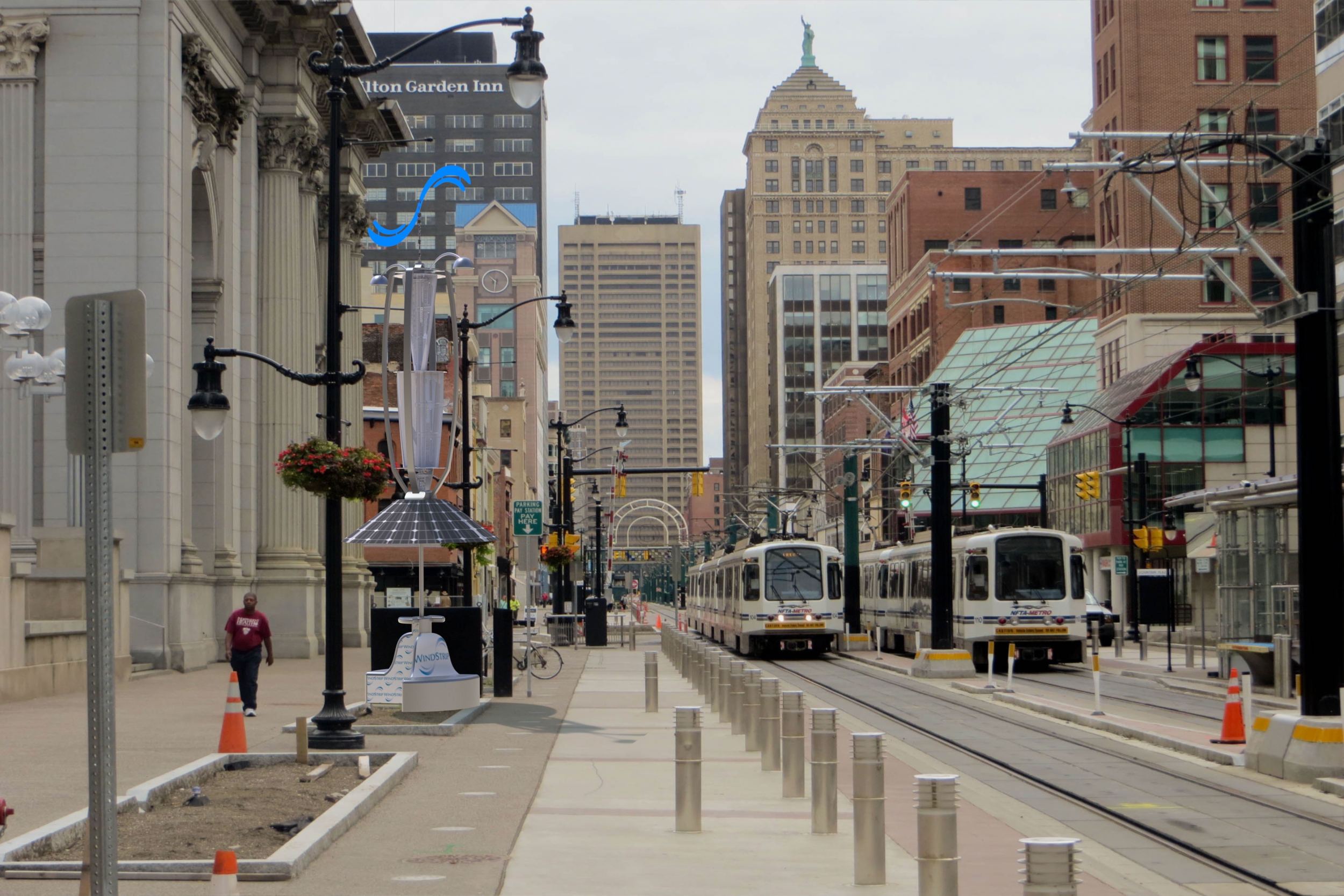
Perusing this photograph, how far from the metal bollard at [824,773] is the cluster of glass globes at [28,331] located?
1424 centimetres

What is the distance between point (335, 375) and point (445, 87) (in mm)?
181264

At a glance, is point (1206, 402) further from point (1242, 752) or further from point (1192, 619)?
point (1242, 752)

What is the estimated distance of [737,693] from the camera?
64.6ft

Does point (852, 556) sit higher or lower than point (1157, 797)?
higher

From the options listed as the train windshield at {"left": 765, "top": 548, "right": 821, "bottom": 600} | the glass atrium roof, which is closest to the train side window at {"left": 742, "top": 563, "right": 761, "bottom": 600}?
the train windshield at {"left": 765, "top": 548, "right": 821, "bottom": 600}

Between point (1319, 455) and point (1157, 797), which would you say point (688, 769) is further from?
point (1319, 455)

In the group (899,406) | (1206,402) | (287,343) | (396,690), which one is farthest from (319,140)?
(899,406)

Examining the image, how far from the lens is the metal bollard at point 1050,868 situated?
21.3 feet

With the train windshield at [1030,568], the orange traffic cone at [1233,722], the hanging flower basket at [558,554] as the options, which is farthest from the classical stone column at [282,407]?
the orange traffic cone at [1233,722]

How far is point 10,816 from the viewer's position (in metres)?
11.6

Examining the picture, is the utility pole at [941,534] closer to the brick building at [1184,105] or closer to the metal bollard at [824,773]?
the metal bollard at [824,773]

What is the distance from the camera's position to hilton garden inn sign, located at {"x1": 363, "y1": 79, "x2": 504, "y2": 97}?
18950 cm

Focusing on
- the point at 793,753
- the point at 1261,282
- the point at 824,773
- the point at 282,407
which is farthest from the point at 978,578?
the point at 1261,282

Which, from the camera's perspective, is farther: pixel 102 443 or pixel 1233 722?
pixel 1233 722
